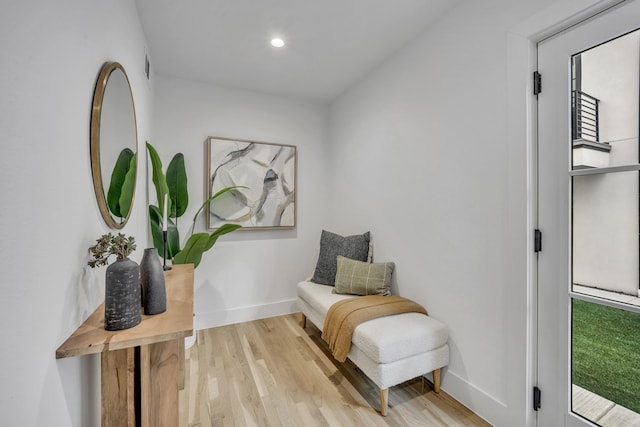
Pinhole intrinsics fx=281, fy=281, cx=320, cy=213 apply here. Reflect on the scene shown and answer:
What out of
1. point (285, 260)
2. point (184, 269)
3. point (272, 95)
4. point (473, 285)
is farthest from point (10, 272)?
point (272, 95)

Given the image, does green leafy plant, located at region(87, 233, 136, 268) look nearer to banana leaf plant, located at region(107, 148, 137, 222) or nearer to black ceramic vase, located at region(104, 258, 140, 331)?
black ceramic vase, located at region(104, 258, 140, 331)

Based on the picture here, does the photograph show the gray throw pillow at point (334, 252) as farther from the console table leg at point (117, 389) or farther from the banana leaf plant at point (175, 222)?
the console table leg at point (117, 389)

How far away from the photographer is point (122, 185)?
1.42 metres

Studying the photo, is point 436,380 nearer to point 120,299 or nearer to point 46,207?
point 120,299

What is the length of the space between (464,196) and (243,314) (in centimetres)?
252

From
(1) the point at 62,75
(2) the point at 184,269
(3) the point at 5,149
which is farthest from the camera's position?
(2) the point at 184,269

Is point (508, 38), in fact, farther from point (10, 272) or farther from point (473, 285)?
point (10, 272)

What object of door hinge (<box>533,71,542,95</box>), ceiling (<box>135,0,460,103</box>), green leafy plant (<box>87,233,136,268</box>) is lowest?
green leafy plant (<box>87,233,136,268</box>)

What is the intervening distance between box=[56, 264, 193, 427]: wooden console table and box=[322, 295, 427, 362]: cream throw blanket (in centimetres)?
114

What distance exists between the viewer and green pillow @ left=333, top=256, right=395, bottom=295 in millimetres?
2361

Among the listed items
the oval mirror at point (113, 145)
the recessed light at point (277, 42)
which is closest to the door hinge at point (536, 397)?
the oval mirror at point (113, 145)

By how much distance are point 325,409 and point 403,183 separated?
173 cm

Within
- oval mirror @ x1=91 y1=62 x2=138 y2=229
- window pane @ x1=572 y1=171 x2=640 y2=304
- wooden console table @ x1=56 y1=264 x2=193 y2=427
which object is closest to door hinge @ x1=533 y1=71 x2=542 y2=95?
window pane @ x1=572 y1=171 x2=640 y2=304

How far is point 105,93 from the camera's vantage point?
3.88 ft
